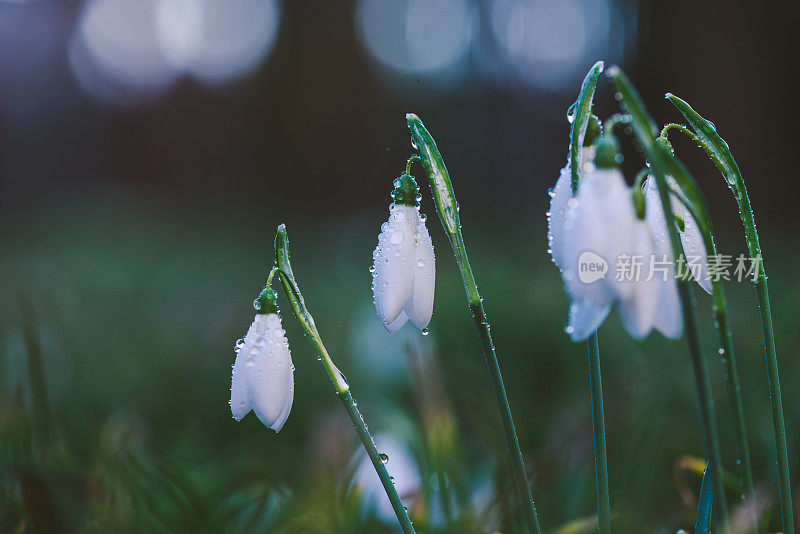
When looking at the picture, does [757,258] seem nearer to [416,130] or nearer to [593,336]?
[593,336]

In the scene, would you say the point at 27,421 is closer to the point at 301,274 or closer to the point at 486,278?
the point at 486,278

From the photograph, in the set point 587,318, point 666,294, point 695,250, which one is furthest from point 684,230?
point 587,318

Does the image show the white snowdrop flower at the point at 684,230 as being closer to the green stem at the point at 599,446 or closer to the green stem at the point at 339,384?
the green stem at the point at 599,446

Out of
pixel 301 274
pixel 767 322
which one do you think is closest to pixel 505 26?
pixel 301 274

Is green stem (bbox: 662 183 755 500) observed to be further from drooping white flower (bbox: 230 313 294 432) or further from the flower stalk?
drooping white flower (bbox: 230 313 294 432)

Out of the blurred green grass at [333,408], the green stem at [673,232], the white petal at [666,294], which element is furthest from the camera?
the blurred green grass at [333,408]

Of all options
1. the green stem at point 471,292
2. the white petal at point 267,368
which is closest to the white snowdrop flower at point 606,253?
the green stem at point 471,292

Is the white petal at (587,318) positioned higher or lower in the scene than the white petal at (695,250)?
lower
